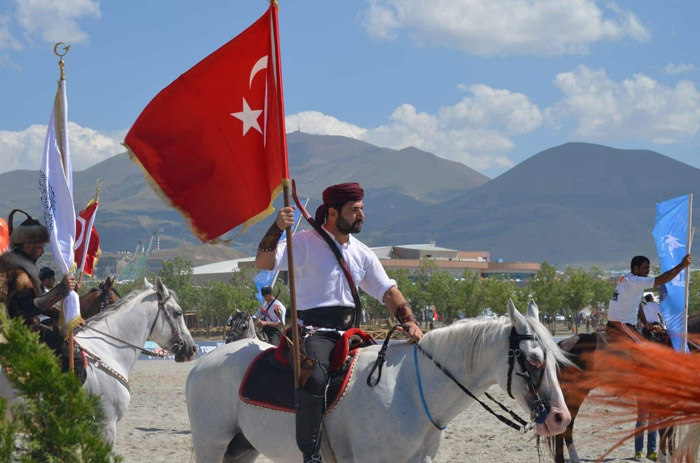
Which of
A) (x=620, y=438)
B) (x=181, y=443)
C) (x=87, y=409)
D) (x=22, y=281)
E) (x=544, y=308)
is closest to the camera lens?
(x=620, y=438)

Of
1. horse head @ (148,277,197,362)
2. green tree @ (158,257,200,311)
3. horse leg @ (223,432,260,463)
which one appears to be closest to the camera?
horse leg @ (223,432,260,463)

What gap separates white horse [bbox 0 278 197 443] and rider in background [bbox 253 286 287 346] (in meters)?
2.80

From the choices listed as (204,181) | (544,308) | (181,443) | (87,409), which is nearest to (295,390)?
(204,181)

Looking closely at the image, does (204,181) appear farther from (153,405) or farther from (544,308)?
(544,308)

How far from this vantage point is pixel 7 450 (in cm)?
235

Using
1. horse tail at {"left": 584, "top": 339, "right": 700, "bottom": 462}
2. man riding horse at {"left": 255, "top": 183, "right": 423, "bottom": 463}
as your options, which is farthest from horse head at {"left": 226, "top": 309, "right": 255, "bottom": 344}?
horse tail at {"left": 584, "top": 339, "right": 700, "bottom": 462}

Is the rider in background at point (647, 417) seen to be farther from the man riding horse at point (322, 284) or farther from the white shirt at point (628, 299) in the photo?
the man riding horse at point (322, 284)

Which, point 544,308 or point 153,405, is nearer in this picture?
point 153,405

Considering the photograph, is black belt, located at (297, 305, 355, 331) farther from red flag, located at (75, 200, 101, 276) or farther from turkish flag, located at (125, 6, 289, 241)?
red flag, located at (75, 200, 101, 276)

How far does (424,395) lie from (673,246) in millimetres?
7246

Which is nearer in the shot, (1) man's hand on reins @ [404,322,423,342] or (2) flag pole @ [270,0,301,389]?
(2) flag pole @ [270,0,301,389]

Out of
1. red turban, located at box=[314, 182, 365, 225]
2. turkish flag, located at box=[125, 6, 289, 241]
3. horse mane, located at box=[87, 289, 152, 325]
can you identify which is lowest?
horse mane, located at box=[87, 289, 152, 325]

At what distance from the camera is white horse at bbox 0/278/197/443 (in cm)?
927

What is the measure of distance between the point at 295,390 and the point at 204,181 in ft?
5.19
